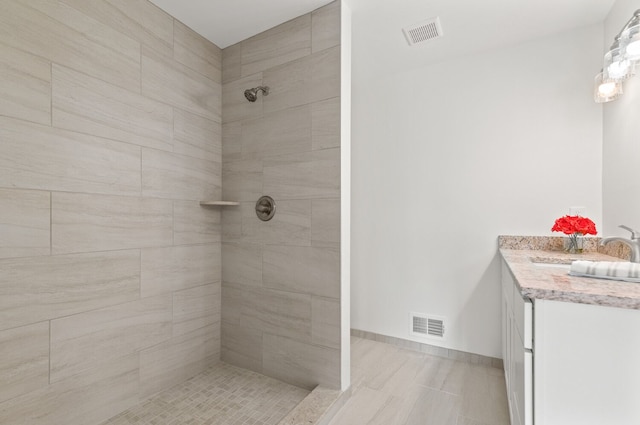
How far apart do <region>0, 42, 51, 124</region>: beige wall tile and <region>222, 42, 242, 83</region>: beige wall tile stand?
3.81ft

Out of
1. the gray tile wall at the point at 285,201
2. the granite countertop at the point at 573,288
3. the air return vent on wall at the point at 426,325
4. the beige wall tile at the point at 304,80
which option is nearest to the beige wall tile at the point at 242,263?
the gray tile wall at the point at 285,201

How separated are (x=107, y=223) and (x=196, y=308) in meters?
0.87

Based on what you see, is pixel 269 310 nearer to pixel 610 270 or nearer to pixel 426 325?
pixel 426 325

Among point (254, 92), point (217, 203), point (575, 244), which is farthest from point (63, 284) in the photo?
point (575, 244)

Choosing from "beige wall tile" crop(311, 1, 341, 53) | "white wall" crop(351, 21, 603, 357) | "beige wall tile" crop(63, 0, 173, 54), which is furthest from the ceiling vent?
"beige wall tile" crop(63, 0, 173, 54)

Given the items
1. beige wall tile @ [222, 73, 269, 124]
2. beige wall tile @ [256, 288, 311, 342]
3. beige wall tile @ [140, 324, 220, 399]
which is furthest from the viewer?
beige wall tile @ [222, 73, 269, 124]

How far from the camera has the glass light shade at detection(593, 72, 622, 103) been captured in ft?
5.77

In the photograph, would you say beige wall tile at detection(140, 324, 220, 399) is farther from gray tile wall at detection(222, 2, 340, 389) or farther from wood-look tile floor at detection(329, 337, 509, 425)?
wood-look tile floor at detection(329, 337, 509, 425)

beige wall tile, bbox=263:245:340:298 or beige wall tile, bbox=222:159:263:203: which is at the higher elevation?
beige wall tile, bbox=222:159:263:203

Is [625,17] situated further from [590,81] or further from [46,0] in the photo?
[46,0]

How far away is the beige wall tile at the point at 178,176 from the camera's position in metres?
1.94

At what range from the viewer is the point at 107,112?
5.65 ft

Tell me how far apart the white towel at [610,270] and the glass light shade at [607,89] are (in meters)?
1.15

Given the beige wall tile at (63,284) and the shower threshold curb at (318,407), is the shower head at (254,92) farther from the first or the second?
the shower threshold curb at (318,407)
